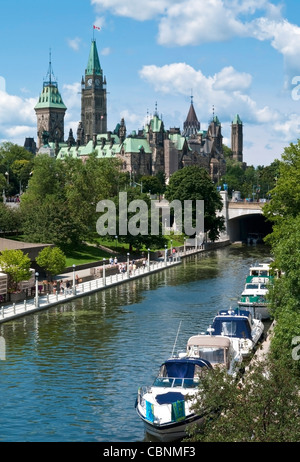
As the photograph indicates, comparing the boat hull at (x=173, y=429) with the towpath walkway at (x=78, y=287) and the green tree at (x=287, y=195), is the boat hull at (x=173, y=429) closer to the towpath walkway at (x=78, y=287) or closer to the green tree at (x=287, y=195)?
the towpath walkway at (x=78, y=287)

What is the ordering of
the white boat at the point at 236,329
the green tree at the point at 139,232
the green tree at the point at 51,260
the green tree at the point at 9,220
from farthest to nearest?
the green tree at the point at 139,232 < the green tree at the point at 9,220 < the green tree at the point at 51,260 < the white boat at the point at 236,329

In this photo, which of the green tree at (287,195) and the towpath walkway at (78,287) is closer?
the towpath walkway at (78,287)

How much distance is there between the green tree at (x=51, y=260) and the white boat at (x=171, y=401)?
34484 millimetres

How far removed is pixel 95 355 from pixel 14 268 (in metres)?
17.6

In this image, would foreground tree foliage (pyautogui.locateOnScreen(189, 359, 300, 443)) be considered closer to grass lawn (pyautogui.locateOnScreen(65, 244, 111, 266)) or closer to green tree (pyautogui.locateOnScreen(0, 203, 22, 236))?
grass lawn (pyautogui.locateOnScreen(65, 244, 111, 266))

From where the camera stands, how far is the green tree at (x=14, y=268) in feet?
188

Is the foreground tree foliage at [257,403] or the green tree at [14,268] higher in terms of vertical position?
the green tree at [14,268]

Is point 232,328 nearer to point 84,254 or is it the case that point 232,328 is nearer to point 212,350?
point 212,350

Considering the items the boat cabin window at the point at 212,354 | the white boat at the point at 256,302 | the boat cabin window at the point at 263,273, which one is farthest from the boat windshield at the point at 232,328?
the boat cabin window at the point at 263,273

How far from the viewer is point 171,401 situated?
2983 cm

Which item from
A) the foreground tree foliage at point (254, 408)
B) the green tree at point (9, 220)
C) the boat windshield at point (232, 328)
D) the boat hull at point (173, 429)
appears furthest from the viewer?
the green tree at point (9, 220)

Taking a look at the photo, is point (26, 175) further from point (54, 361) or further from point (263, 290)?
point (54, 361)

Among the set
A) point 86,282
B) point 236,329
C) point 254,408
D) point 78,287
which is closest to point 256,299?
point 236,329
